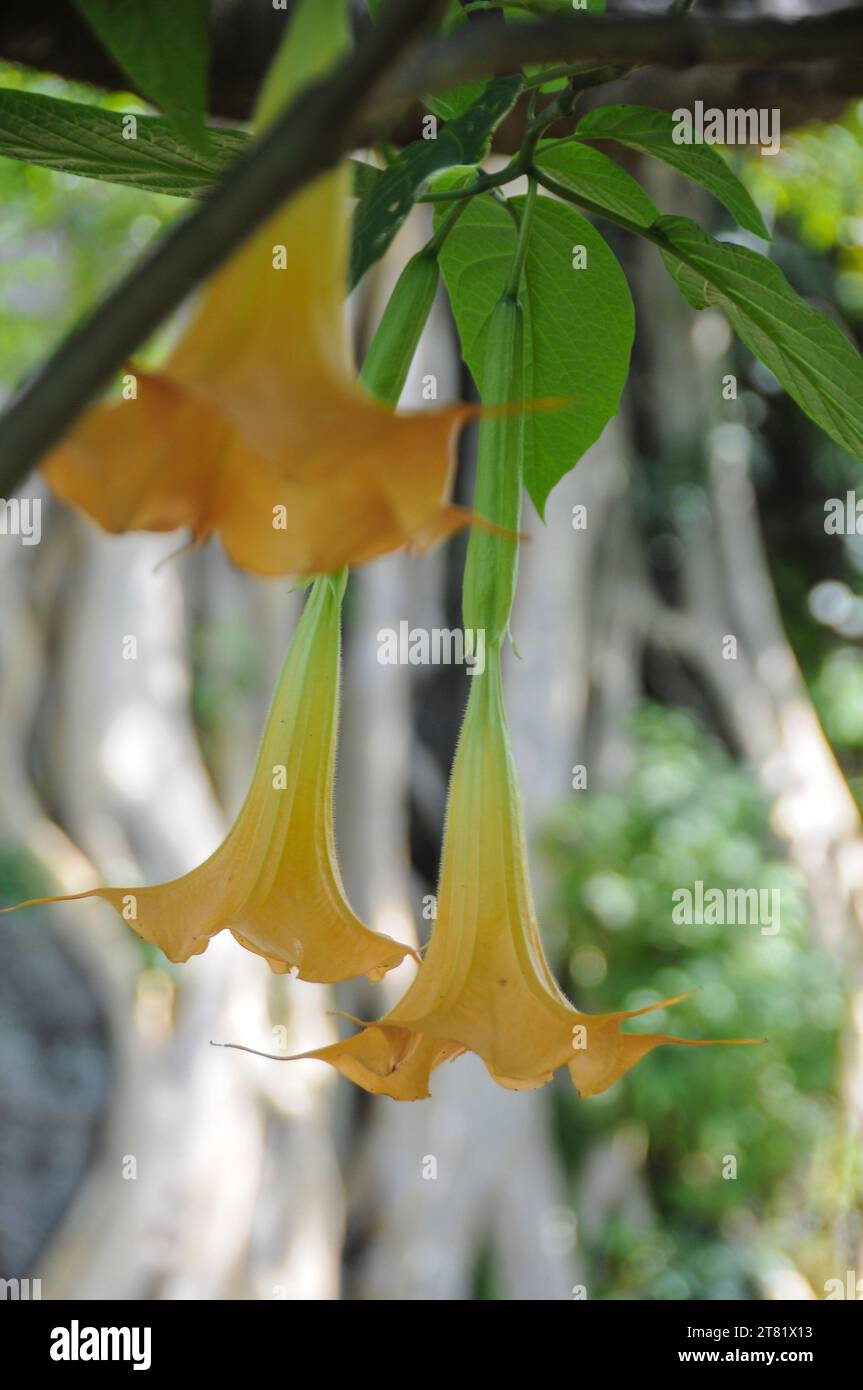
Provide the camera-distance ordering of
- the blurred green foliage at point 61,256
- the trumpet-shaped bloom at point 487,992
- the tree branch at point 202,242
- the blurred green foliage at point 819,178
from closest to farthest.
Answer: the tree branch at point 202,242, the trumpet-shaped bloom at point 487,992, the blurred green foliage at point 819,178, the blurred green foliage at point 61,256

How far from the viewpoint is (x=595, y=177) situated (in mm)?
A: 245

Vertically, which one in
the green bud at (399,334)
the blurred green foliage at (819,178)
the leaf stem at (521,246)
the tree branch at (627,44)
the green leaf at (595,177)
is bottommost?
the tree branch at (627,44)

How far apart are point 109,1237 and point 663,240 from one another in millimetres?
1421

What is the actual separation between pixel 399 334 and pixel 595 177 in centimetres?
8

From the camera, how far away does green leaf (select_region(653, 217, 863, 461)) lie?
227 millimetres

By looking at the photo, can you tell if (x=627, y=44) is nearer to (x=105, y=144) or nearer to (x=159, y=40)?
(x=159, y=40)

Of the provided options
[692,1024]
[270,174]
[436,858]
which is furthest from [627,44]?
[436,858]

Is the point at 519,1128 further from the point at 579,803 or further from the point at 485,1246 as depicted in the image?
the point at 579,803

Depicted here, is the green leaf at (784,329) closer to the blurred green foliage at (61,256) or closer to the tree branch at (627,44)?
the tree branch at (627,44)

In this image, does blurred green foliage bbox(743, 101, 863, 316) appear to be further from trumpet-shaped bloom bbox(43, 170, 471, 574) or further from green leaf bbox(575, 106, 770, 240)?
trumpet-shaped bloom bbox(43, 170, 471, 574)

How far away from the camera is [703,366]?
7.11ft

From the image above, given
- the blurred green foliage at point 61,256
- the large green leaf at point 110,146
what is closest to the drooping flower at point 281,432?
the large green leaf at point 110,146

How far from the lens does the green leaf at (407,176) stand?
158 millimetres
